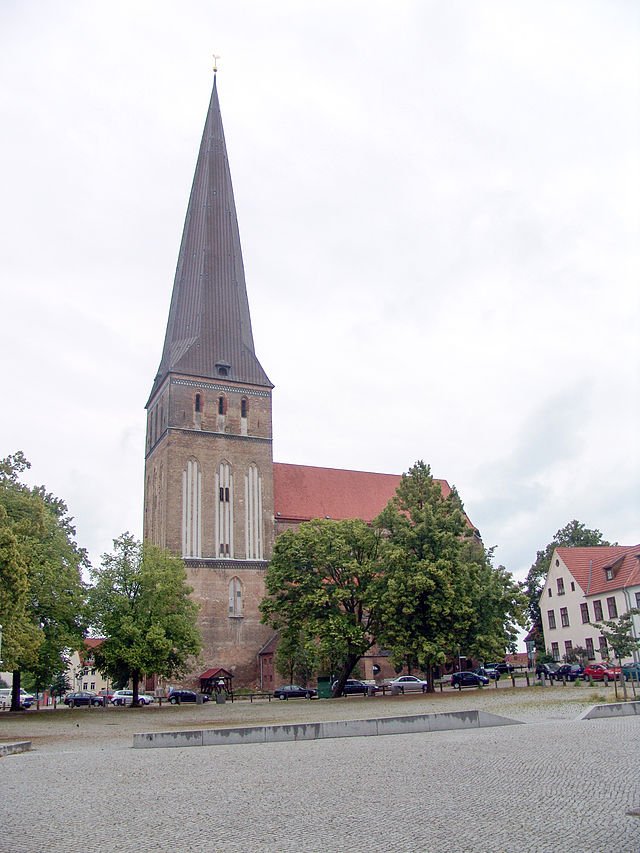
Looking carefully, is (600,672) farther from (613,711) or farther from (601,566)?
(613,711)

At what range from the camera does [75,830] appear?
8227 mm

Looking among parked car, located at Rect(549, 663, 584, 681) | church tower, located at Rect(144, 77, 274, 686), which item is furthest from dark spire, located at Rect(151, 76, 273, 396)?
parked car, located at Rect(549, 663, 584, 681)

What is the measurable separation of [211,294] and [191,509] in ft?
54.3

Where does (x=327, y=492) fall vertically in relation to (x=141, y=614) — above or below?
above

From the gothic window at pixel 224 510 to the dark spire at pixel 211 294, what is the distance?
727 cm

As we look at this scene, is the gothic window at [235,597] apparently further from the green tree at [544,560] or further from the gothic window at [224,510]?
the green tree at [544,560]

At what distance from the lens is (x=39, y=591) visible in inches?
1395

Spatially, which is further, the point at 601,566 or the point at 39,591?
the point at 601,566

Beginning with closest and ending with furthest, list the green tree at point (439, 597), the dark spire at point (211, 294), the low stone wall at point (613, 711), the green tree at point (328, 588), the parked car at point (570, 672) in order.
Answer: the low stone wall at point (613, 711)
the green tree at point (439, 597)
the green tree at point (328, 588)
the parked car at point (570, 672)
the dark spire at point (211, 294)

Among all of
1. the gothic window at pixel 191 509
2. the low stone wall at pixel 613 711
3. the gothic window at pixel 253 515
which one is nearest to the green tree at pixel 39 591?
the gothic window at pixel 191 509

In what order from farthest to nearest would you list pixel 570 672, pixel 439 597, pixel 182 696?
pixel 182 696, pixel 570 672, pixel 439 597

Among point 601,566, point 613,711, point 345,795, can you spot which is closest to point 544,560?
point 601,566

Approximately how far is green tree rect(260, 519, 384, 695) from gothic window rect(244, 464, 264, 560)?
9896 mm

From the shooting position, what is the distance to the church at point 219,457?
5378 cm
